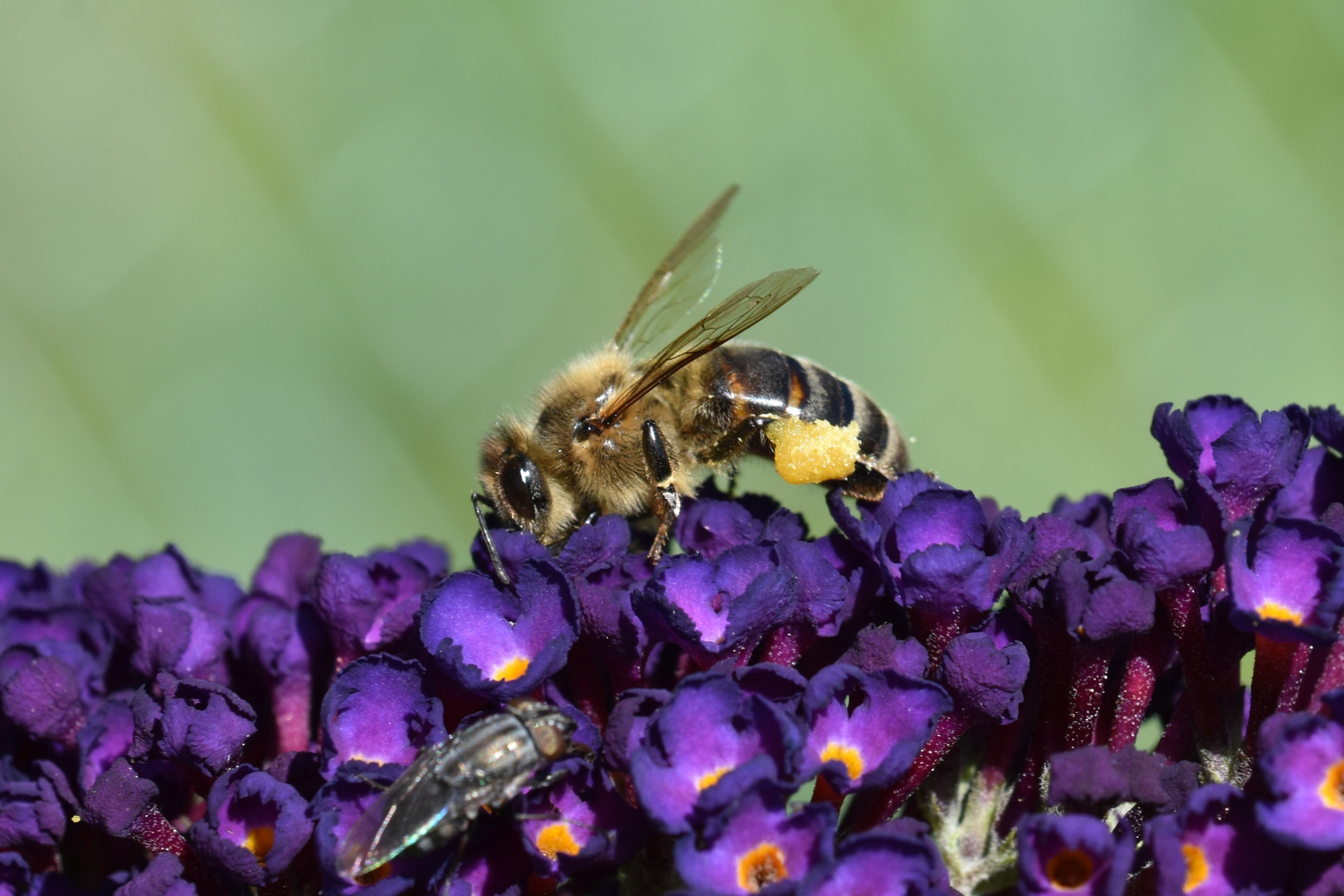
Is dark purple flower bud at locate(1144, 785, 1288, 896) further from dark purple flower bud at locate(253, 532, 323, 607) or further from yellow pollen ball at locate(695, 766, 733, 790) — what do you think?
dark purple flower bud at locate(253, 532, 323, 607)

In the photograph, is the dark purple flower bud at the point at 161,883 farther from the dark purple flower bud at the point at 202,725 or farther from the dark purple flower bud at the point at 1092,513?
the dark purple flower bud at the point at 1092,513

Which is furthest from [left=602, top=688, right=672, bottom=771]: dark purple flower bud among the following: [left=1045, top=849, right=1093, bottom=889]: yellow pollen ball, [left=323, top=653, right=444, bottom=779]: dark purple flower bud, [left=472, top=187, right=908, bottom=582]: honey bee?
[left=472, top=187, right=908, bottom=582]: honey bee

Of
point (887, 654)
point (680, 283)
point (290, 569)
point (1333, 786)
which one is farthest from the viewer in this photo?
point (680, 283)

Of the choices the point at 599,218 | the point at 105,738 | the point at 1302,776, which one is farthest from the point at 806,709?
the point at 599,218

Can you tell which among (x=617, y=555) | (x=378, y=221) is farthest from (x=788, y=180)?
(x=617, y=555)

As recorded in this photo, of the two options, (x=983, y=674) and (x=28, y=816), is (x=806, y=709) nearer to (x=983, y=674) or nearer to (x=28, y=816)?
(x=983, y=674)

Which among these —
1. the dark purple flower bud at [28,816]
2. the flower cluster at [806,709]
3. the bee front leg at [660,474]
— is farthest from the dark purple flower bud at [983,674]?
the dark purple flower bud at [28,816]
